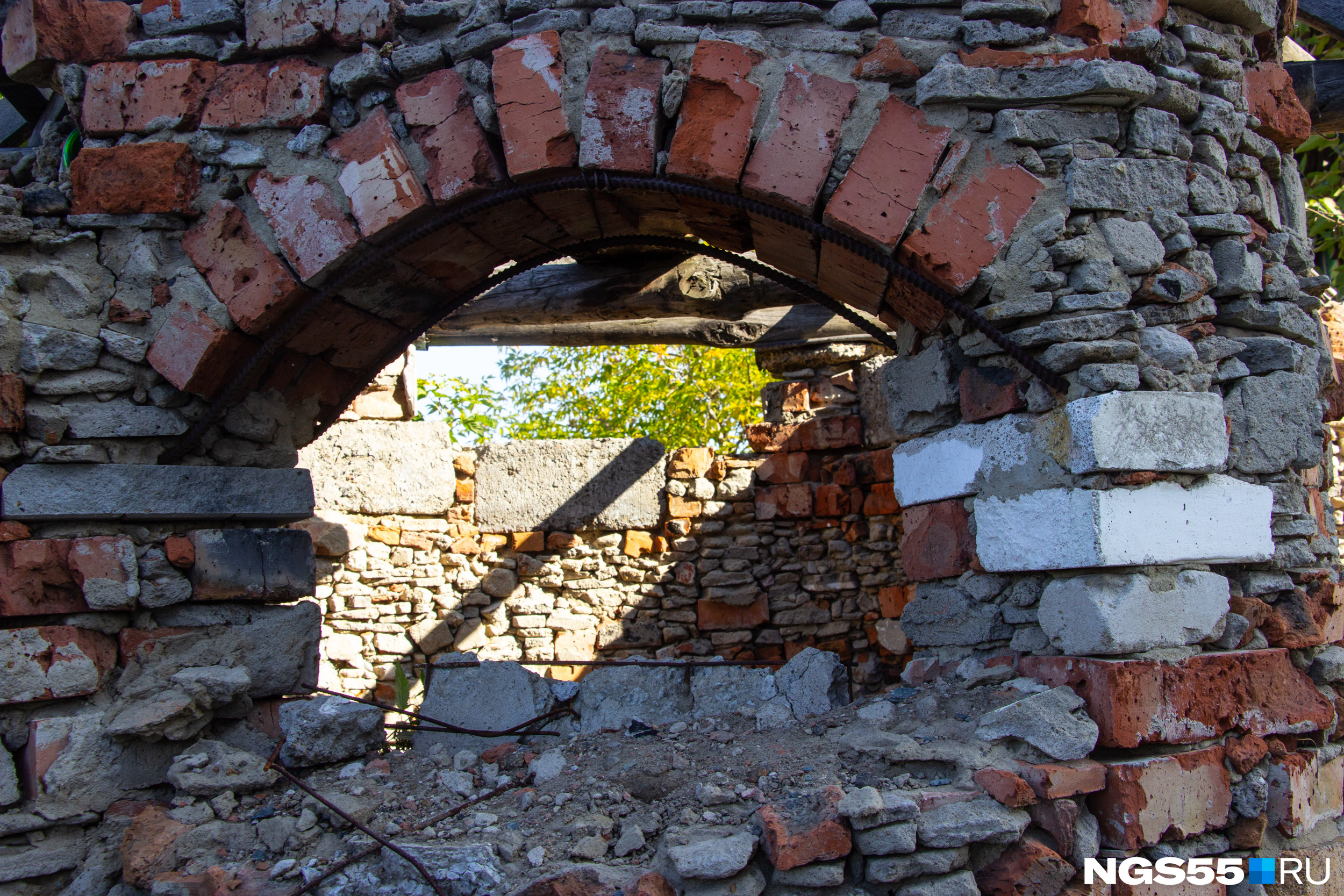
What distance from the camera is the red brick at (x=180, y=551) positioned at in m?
2.53

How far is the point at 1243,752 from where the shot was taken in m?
2.19

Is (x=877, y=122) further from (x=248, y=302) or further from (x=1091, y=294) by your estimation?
(x=248, y=302)

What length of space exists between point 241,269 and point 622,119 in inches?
45.7

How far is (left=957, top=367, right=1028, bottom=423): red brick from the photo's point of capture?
7.73 feet

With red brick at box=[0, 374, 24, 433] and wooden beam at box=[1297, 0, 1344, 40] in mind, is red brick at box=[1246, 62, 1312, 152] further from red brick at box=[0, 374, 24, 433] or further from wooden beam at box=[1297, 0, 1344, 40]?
red brick at box=[0, 374, 24, 433]

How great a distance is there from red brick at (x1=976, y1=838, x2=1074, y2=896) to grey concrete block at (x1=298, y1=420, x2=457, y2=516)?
13.7 ft

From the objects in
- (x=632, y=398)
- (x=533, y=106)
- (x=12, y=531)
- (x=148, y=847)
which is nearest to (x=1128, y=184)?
(x=533, y=106)

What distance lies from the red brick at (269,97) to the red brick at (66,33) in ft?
1.17

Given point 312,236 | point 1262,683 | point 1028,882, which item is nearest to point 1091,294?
point 1262,683

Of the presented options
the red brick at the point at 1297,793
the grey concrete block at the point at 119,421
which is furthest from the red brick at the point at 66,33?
the red brick at the point at 1297,793

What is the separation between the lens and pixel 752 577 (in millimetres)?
5828

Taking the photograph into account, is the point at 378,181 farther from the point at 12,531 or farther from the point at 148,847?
the point at 148,847

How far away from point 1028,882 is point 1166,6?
232 cm

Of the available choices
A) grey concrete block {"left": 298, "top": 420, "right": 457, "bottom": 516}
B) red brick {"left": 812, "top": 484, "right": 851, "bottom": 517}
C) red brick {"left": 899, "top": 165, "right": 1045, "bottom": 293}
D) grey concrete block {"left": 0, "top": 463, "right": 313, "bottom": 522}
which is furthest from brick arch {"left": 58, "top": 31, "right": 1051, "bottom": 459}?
red brick {"left": 812, "top": 484, "right": 851, "bottom": 517}
